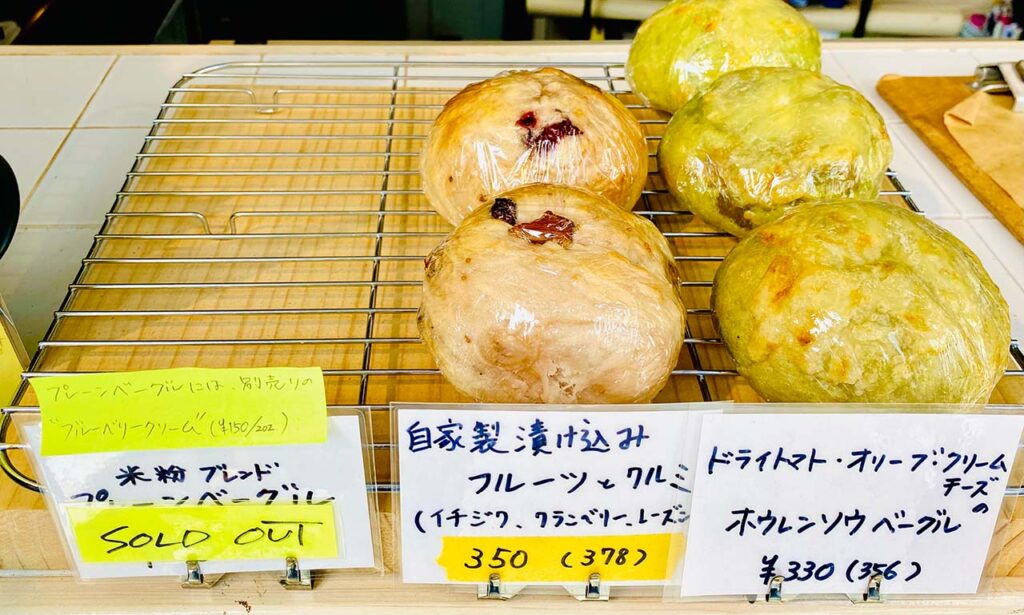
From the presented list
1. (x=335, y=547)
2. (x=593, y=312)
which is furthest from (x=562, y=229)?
(x=335, y=547)

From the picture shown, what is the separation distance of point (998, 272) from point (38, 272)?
129cm

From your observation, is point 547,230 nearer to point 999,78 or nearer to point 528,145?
point 528,145

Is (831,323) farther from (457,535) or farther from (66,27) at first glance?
(66,27)

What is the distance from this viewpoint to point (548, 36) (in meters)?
3.33

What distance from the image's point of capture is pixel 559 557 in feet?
2.54

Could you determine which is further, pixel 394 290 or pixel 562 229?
pixel 394 290

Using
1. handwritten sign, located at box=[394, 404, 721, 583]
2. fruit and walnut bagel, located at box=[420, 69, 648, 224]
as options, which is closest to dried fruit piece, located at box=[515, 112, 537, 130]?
fruit and walnut bagel, located at box=[420, 69, 648, 224]

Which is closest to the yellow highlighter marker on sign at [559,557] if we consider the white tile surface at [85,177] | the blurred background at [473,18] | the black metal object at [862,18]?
the white tile surface at [85,177]

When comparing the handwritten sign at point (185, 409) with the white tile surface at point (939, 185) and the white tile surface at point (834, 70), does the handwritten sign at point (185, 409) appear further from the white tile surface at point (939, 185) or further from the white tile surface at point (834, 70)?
the white tile surface at point (834, 70)

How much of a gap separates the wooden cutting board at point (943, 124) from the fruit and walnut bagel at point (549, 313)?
72 cm

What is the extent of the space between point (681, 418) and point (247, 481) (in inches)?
14.5

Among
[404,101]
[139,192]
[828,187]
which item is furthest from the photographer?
[404,101]

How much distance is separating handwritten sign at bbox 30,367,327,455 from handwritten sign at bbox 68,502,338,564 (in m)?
0.08

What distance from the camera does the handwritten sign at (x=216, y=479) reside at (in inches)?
27.7
